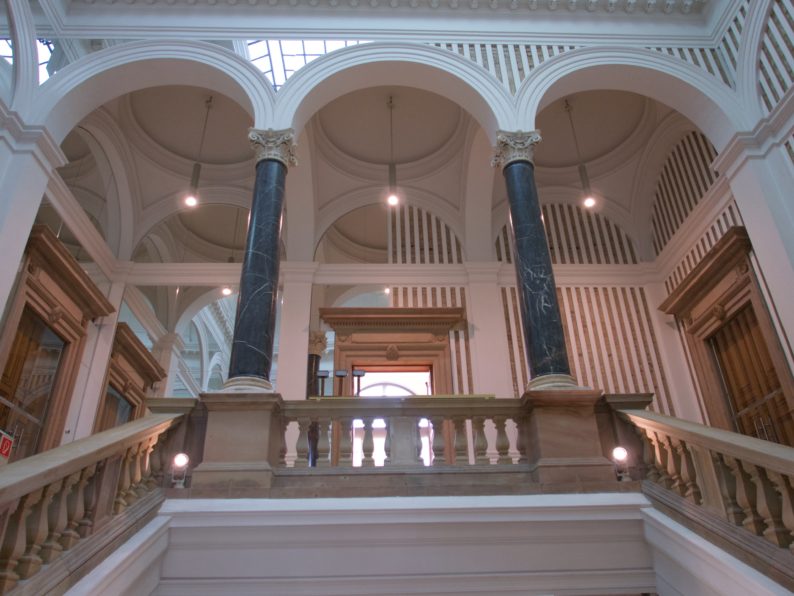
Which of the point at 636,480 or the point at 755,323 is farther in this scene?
the point at 755,323

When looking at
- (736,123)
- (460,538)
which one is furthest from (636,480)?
(736,123)

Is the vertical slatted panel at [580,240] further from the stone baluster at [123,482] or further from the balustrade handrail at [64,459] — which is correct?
the stone baluster at [123,482]

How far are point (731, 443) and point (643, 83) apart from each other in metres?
5.78

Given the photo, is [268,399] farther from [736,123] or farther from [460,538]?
[736,123]

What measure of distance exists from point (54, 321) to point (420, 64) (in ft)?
19.2

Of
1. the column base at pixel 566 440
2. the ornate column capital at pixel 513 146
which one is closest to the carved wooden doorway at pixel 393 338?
the ornate column capital at pixel 513 146

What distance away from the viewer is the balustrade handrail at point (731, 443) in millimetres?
2877

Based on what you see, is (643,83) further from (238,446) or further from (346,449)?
(238,446)

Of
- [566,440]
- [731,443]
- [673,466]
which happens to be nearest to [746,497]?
[731,443]

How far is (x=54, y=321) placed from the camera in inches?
307

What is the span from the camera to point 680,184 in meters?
9.45

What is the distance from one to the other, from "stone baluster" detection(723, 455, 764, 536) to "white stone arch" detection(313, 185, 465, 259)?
23.7 feet

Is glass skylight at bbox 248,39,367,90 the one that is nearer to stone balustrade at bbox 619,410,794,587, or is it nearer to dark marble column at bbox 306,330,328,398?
dark marble column at bbox 306,330,328,398

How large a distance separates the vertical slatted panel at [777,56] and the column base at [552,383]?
424 centimetres
